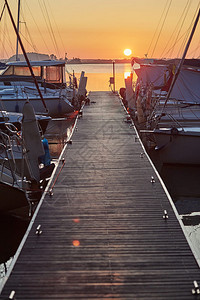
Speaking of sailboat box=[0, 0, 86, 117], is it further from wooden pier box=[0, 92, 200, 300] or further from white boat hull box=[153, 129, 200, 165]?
wooden pier box=[0, 92, 200, 300]

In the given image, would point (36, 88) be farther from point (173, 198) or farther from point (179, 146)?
point (173, 198)

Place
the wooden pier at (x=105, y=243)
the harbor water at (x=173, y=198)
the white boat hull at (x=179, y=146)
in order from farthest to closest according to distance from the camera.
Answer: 1. the white boat hull at (x=179, y=146)
2. the harbor water at (x=173, y=198)
3. the wooden pier at (x=105, y=243)

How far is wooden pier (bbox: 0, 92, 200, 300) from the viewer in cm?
738

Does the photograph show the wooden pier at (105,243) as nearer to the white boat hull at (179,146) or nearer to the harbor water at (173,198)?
the harbor water at (173,198)

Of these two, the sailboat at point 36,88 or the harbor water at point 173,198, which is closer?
the harbor water at point 173,198

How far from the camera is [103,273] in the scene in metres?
7.83

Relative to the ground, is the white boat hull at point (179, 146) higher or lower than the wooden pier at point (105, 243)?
higher

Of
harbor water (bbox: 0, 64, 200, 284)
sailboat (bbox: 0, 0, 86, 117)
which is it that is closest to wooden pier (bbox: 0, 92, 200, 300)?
harbor water (bbox: 0, 64, 200, 284)

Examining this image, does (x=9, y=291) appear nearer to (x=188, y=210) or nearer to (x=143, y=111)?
(x=188, y=210)

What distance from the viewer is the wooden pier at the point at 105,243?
738 cm

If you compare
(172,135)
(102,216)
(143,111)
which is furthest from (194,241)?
(143,111)

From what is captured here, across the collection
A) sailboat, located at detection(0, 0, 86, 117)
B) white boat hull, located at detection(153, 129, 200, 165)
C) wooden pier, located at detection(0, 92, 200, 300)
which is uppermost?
sailboat, located at detection(0, 0, 86, 117)

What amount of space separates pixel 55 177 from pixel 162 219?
517cm

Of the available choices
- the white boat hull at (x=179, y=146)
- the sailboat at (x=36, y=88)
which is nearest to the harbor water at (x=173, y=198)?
the white boat hull at (x=179, y=146)
